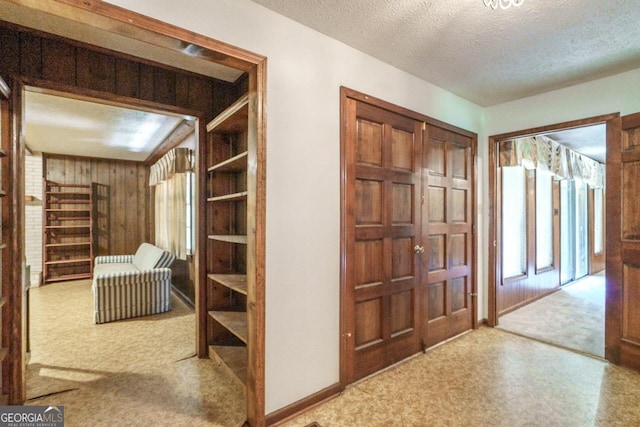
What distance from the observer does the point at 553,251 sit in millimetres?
4785

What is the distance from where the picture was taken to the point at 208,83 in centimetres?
259

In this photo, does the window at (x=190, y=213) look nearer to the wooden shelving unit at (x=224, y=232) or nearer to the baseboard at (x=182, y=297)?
the baseboard at (x=182, y=297)

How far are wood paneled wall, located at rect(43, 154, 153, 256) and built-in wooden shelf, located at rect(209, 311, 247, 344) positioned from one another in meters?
4.95

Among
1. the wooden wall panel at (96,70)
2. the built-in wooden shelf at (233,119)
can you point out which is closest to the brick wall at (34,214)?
the wooden wall panel at (96,70)

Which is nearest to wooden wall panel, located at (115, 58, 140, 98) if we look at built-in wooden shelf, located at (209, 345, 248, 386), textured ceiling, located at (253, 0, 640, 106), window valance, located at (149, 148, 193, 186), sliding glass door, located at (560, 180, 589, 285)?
textured ceiling, located at (253, 0, 640, 106)

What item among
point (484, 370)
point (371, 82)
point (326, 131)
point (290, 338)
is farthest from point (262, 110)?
point (484, 370)

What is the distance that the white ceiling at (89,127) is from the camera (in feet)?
10.8

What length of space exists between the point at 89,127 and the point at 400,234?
445cm

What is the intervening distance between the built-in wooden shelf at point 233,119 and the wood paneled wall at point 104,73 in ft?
0.80

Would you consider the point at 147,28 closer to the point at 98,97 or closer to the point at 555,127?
the point at 98,97

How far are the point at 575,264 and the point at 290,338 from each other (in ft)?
20.9

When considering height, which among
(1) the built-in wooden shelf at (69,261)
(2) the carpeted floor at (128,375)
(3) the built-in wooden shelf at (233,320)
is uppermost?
(3) the built-in wooden shelf at (233,320)

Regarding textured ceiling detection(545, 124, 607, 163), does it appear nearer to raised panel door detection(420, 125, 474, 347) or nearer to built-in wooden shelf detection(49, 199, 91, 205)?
raised panel door detection(420, 125, 474, 347)

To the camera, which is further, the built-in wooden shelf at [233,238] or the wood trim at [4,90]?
the built-in wooden shelf at [233,238]
